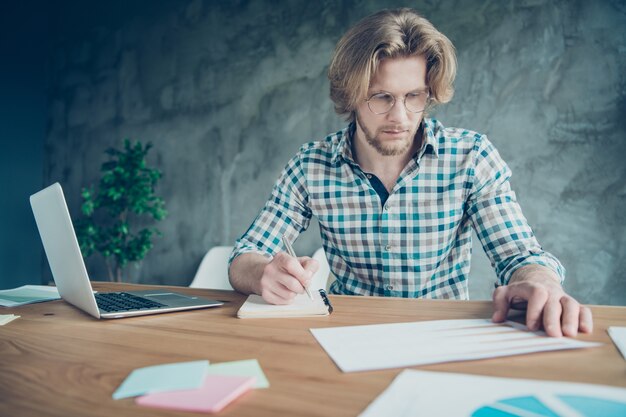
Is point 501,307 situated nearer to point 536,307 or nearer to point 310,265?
point 536,307

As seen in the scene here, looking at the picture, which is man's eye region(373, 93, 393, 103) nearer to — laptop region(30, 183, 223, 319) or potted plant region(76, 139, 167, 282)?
laptop region(30, 183, 223, 319)

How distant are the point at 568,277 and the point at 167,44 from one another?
3.15 m

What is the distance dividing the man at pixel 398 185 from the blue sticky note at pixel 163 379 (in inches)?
25.3

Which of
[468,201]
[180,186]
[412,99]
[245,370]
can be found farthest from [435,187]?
[180,186]

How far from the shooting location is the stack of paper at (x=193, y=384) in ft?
1.61

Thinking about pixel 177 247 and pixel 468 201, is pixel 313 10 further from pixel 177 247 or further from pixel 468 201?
pixel 468 201

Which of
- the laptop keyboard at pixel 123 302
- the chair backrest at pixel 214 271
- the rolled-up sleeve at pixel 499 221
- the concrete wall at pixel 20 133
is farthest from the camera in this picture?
the concrete wall at pixel 20 133

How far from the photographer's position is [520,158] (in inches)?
103

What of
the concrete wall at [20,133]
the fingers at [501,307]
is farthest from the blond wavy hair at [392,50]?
the concrete wall at [20,133]

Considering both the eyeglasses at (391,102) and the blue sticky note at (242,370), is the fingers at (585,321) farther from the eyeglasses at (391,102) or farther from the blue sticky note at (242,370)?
the eyeglasses at (391,102)

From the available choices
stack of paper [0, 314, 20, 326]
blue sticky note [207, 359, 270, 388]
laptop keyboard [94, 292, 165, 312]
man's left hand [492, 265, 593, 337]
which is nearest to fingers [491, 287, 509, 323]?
man's left hand [492, 265, 593, 337]

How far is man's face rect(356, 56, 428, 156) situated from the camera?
4.48 feet

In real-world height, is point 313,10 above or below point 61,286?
above

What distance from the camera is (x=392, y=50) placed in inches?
54.9
